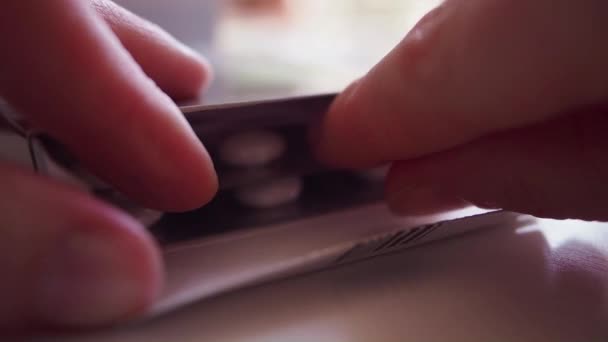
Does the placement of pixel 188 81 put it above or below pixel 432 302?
above

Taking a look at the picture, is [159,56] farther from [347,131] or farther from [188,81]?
[347,131]

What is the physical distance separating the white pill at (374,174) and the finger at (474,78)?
0.06 meters

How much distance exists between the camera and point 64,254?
18 cm

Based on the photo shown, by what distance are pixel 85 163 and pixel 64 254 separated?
8 cm

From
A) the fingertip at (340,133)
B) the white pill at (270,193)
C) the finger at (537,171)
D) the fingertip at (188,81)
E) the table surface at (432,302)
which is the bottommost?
the table surface at (432,302)

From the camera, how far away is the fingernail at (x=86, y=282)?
18cm

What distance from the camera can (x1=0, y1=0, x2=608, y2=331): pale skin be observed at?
180mm

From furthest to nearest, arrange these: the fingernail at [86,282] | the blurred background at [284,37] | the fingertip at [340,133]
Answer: the blurred background at [284,37] < the fingertip at [340,133] < the fingernail at [86,282]

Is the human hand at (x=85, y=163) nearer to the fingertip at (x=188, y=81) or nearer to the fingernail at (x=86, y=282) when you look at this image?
the fingernail at (x=86, y=282)

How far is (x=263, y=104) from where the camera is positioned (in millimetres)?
283

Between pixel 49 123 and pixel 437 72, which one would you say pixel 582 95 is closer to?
pixel 437 72

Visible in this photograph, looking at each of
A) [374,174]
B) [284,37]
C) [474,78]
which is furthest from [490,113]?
[284,37]

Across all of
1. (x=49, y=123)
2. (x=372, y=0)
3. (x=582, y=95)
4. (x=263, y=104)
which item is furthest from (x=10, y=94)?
(x=372, y=0)

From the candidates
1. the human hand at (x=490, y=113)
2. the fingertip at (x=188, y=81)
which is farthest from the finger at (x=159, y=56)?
the human hand at (x=490, y=113)
